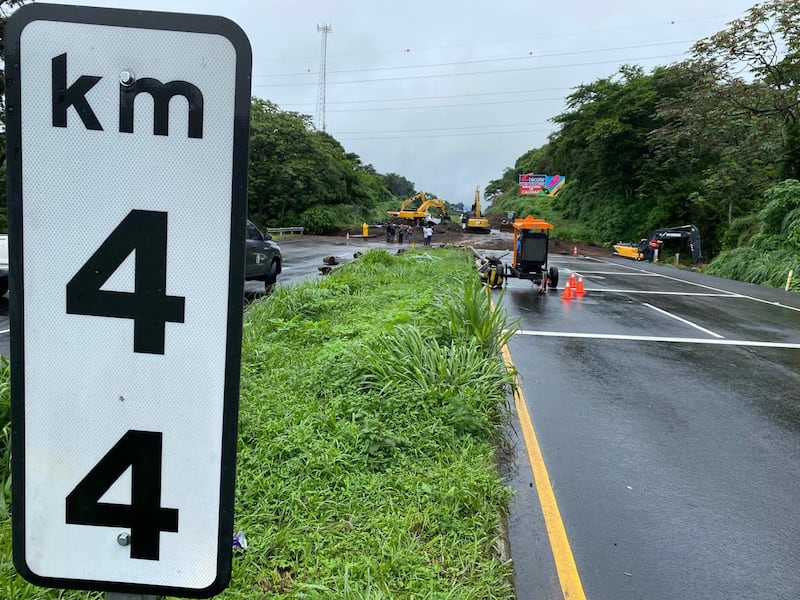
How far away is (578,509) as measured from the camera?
12.7ft

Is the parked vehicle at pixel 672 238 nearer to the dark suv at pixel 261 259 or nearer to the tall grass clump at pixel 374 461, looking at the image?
the dark suv at pixel 261 259

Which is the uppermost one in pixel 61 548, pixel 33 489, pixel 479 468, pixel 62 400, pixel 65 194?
pixel 65 194

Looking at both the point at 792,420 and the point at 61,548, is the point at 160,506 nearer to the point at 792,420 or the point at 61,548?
the point at 61,548

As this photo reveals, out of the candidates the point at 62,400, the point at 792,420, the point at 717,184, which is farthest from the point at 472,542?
the point at 717,184

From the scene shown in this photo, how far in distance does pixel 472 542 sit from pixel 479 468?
77 cm

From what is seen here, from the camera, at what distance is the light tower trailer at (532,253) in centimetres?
1498

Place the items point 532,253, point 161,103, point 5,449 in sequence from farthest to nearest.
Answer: point 532,253 < point 5,449 < point 161,103

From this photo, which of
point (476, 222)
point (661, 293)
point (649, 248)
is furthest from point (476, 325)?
point (476, 222)

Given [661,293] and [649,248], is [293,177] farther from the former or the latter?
[661,293]

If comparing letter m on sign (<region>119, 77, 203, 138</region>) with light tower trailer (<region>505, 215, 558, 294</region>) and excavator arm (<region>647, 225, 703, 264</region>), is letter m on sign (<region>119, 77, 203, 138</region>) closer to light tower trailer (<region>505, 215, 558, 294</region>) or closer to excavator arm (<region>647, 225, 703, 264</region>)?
light tower trailer (<region>505, 215, 558, 294</region>)

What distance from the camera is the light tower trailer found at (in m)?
15.0

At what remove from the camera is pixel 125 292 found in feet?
3.32

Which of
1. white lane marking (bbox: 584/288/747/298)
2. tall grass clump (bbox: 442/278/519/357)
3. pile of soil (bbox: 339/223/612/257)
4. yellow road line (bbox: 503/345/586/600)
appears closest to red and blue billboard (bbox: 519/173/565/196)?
pile of soil (bbox: 339/223/612/257)

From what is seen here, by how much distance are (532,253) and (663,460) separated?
10.8m
